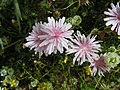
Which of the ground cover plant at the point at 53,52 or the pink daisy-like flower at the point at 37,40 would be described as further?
the ground cover plant at the point at 53,52

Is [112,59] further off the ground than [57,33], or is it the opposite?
[57,33]

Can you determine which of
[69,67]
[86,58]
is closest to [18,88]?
[69,67]

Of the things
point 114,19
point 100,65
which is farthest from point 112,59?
point 114,19

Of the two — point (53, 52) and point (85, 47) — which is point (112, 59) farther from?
point (53, 52)

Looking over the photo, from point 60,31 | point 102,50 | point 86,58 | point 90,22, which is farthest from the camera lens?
point 90,22

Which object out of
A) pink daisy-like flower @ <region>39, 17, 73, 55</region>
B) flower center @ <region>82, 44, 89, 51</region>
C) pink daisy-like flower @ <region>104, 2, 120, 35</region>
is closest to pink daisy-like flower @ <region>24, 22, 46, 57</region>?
pink daisy-like flower @ <region>39, 17, 73, 55</region>

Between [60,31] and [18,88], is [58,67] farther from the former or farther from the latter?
[60,31]

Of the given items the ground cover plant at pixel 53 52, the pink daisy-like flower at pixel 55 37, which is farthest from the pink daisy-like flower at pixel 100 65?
the pink daisy-like flower at pixel 55 37

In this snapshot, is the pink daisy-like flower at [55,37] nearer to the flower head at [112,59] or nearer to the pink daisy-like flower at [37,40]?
the pink daisy-like flower at [37,40]

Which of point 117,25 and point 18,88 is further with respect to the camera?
point 18,88

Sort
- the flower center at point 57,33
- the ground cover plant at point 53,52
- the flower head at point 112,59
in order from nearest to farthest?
the flower center at point 57,33 → the flower head at point 112,59 → the ground cover plant at point 53,52

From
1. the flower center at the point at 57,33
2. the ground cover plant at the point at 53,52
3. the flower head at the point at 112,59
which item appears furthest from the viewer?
the ground cover plant at the point at 53,52
